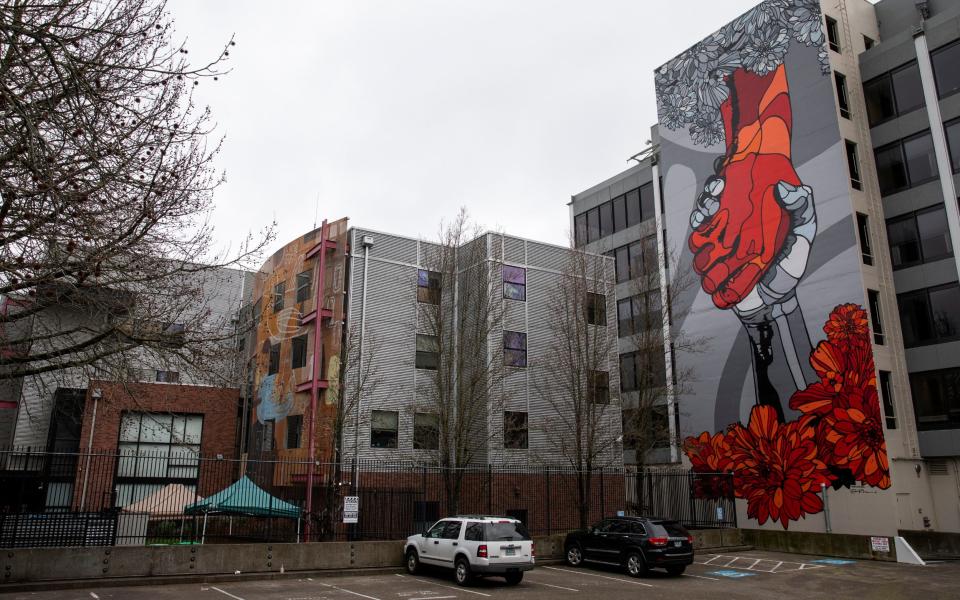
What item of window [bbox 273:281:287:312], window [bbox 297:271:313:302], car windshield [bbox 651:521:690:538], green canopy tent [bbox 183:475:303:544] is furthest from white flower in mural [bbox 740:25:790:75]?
green canopy tent [bbox 183:475:303:544]

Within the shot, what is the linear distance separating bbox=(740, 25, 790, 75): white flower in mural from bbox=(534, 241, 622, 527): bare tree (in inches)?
487

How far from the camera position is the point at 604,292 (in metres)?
35.1

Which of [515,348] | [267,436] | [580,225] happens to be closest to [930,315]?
[515,348]

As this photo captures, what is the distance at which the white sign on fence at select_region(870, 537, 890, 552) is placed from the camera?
23641 mm

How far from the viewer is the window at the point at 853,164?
102ft

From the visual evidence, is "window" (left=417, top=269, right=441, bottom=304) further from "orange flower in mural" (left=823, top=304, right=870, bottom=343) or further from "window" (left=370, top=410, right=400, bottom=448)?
"orange flower in mural" (left=823, top=304, right=870, bottom=343)

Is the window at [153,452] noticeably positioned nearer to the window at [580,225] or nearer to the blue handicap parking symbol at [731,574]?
the blue handicap parking symbol at [731,574]

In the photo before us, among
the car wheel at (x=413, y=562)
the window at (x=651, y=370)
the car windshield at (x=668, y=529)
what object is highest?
the window at (x=651, y=370)

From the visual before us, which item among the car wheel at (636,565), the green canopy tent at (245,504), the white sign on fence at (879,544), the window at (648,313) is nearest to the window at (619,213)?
the window at (648,313)

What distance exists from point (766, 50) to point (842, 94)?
4.64 meters

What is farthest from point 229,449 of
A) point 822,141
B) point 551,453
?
point 822,141

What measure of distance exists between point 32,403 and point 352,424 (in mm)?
22972

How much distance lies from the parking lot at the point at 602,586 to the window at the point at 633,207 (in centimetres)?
2782

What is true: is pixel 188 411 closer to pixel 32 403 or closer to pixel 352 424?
pixel 32 403
